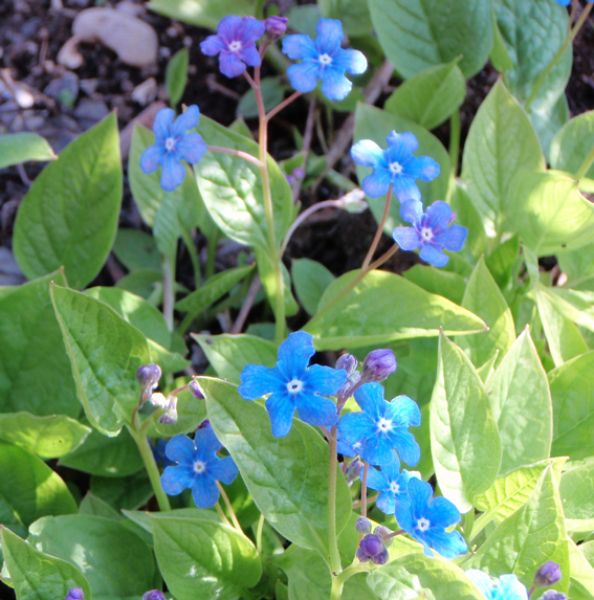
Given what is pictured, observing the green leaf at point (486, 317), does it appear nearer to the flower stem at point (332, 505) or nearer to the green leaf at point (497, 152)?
the green leaf at point (497, 152)

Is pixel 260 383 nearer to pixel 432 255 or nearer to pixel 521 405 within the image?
pixel 432 255

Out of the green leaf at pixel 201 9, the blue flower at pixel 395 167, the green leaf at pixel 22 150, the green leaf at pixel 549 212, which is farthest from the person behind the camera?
the green leaf at pixel 201 9

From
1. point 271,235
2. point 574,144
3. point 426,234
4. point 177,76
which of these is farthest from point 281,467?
point 177,76

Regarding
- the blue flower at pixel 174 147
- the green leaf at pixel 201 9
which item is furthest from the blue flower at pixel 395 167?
the green leaf at pixel 201 9

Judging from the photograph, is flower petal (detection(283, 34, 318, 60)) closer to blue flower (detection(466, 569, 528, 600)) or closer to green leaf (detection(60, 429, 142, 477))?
green leaf (detection(60, 429, 142, 477))

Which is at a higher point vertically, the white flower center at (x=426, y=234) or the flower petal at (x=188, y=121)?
the flower petal at (x=188, y=121)

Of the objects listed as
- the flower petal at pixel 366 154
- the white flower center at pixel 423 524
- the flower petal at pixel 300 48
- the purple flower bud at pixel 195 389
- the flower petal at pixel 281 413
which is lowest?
the purple flower bud at pixel 195 389

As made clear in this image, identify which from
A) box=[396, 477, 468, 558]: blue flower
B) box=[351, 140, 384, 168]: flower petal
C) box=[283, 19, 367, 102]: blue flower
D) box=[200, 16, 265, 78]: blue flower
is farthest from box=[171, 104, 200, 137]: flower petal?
box=[396, 477, 468, 558]: blue flower
